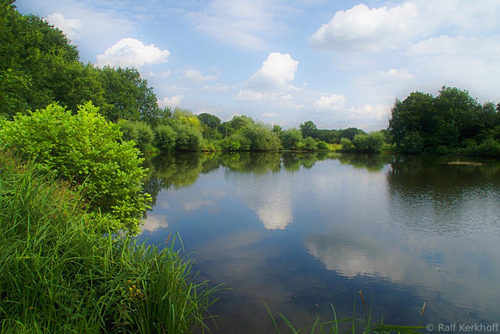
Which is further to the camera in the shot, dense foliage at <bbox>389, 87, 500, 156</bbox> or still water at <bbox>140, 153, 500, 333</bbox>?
dense foliage at <bbox>389, 87, 500, 156</bbox>

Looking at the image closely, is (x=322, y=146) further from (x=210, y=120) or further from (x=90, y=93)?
(x=90, y=93)

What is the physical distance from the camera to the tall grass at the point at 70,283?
2.25m

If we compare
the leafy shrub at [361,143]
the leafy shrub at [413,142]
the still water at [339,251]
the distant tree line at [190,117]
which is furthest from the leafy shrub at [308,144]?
the still water at [339,251]

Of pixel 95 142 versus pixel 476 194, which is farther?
pixel 476 194

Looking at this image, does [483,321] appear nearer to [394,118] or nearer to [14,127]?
[14,127]

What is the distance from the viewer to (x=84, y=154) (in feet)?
18.4

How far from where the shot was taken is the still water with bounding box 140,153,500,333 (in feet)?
14.0

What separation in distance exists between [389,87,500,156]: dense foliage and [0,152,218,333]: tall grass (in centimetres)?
5117

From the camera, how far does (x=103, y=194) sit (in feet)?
18.2

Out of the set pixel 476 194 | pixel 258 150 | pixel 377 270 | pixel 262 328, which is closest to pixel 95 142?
pixel 262 328

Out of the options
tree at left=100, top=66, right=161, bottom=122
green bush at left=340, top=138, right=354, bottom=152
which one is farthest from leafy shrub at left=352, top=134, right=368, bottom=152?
tree at left=100, top=66, right=161, bottom=122

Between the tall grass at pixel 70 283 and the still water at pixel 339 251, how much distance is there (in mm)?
1421

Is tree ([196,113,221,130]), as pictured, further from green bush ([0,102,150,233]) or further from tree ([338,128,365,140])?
green bush ([0,102,150,233])

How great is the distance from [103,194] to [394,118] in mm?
60704
